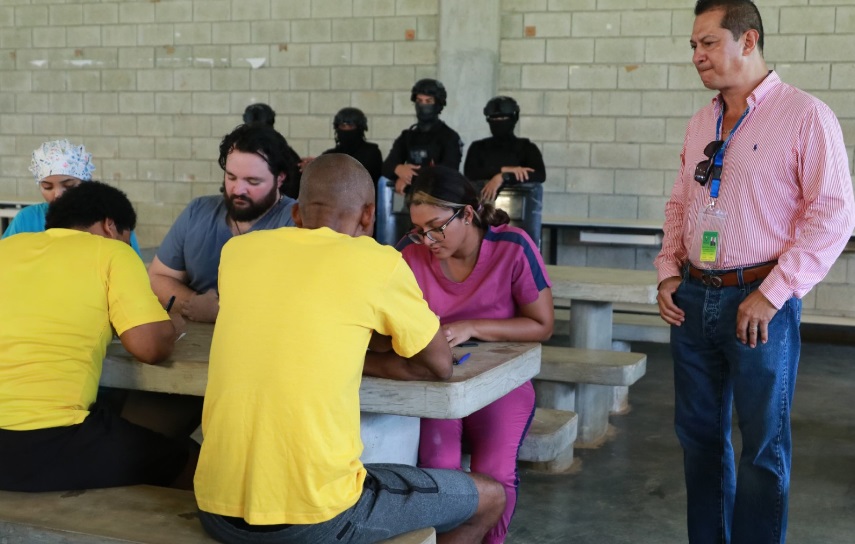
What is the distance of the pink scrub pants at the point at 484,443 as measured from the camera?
8.34 feet

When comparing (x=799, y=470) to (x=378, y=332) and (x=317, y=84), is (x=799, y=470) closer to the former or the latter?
(x=378, y=332)

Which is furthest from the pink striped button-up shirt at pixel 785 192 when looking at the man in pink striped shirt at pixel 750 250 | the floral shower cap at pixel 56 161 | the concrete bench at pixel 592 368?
the floral shower cap at pixel 56 161

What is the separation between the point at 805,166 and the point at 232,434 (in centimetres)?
141

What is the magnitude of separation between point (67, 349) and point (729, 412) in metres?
1.60

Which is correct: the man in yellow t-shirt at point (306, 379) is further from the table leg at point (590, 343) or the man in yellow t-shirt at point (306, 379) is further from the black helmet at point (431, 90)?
the black helmet at point (431, 90)

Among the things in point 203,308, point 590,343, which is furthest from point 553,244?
point 203,308

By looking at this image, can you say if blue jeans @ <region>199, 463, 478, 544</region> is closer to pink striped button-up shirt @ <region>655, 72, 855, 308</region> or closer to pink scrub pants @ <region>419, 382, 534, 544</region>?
pink scrub pants @ <region>419, 382, 534, 544</region>

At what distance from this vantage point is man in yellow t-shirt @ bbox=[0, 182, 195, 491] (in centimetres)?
212

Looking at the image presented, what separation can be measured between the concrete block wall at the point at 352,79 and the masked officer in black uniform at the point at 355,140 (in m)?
1.19

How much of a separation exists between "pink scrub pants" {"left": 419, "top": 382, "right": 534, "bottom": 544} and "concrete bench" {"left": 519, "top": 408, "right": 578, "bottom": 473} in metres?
0.58

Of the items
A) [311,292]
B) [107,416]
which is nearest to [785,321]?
[311,292]

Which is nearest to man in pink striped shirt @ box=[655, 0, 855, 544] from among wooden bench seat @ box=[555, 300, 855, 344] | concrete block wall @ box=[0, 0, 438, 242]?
wooden bench seat @ box=[555, 300, 855, 344]

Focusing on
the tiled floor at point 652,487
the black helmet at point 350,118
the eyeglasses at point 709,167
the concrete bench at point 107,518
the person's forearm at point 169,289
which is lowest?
the tiled floor at point 652,487

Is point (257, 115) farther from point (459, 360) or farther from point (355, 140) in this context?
point (459, 360)
